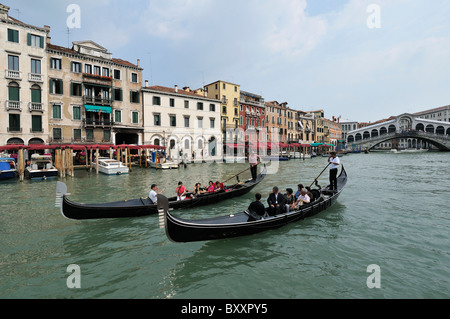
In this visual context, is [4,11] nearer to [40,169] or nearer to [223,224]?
[40,169]

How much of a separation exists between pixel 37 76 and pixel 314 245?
26.1 meters

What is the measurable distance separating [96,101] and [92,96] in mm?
576

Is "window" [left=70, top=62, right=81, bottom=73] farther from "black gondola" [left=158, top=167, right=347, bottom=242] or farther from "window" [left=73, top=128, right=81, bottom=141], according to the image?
"black gondola" [left=158, top=167, right=347, bottom=242]

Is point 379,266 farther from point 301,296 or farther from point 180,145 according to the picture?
point 180,145

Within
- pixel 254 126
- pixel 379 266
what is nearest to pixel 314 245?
pixel 379 266

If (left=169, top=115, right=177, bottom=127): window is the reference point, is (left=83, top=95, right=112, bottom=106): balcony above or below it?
above

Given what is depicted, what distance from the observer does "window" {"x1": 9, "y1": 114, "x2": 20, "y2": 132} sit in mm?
19942

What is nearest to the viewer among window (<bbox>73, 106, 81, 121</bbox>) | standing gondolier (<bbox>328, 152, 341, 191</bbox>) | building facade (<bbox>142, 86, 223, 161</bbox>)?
standing gondolier (<bbox>328, 152, 341, 191</bbox>)

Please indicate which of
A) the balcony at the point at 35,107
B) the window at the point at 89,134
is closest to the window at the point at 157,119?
the window at the point at 89,134

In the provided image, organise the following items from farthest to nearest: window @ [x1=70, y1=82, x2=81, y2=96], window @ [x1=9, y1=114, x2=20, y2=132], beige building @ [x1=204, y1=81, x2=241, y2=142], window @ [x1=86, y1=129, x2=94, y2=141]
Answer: beige building @ [x1=204, y1=81, x2=241, y2=142] < window @ [x1=86, y1=129, x2=94, y2=141] < window @ [x1=70, y1=82, x2=81, y2=96] < window @ [x1=9, y1=114, x2=20, y2=132]

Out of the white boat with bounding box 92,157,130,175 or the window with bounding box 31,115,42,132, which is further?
the window with bounding box 31,115,42,132

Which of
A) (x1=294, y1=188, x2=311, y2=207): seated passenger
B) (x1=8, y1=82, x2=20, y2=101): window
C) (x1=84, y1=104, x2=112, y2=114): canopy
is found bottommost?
(x1=294, y1=188, x2=311, y2=207): seated passenger

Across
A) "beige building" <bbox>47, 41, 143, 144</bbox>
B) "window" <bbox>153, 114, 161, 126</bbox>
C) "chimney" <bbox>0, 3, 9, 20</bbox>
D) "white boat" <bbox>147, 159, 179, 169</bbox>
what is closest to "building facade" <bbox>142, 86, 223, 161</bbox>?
"window" <bbox>153, 114, 161, 126</bbox>

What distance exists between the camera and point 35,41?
21.0 metres
